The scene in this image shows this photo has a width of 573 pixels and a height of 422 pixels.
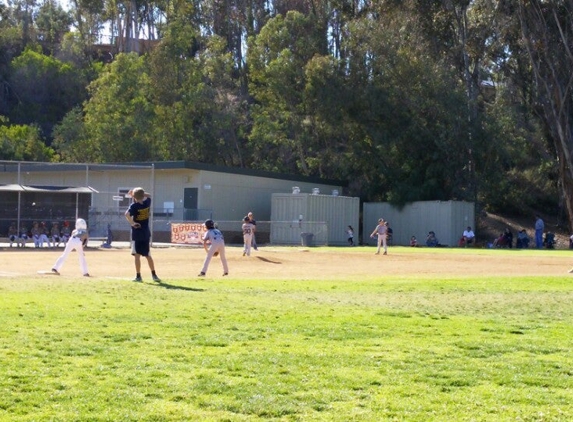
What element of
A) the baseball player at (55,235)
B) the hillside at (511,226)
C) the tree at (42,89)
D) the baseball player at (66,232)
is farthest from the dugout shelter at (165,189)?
the tree at (42,89)

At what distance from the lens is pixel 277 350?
9656 millimetres

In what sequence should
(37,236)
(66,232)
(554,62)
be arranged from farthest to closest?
1. (554,62)
2. (66,232)
3. (37,236)

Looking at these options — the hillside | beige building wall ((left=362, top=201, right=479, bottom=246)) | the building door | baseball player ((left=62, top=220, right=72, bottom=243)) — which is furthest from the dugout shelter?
the hillside

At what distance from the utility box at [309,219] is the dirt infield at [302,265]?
903cm

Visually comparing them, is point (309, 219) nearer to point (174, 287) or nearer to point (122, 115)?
point (122, 115)

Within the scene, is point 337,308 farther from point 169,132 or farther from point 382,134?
point 169,132

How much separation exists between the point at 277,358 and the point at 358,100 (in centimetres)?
5151

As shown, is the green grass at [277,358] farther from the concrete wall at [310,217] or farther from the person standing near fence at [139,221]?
the concrete wall at [310,217]

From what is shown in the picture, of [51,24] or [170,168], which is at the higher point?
[51,24]

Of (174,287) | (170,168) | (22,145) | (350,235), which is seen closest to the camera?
(174,287)

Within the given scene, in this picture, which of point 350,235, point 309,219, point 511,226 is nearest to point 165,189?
point 309,219

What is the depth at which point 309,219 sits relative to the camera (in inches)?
1913

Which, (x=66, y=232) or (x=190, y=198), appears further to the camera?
(x=190, y=198)

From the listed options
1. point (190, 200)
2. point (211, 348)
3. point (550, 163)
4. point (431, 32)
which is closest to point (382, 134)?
point (431, 32)
